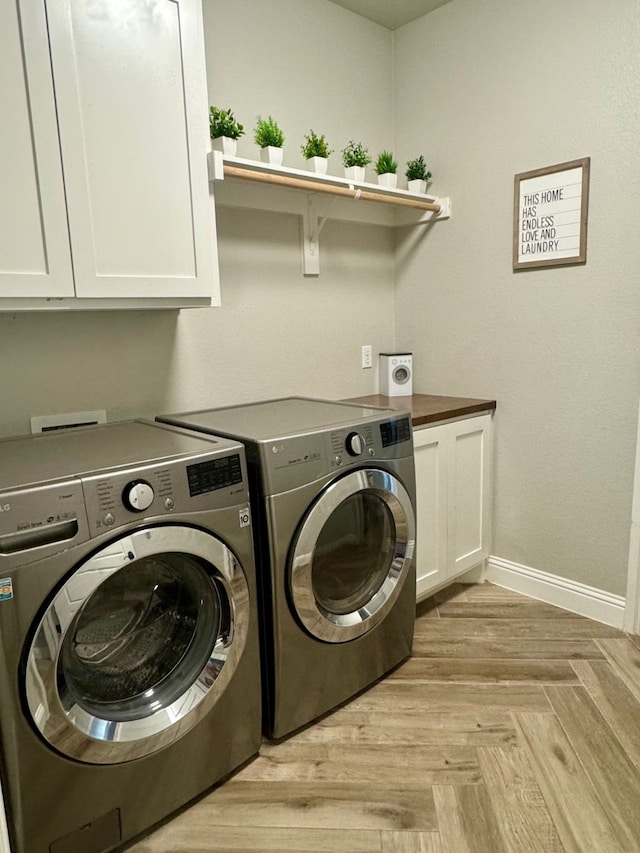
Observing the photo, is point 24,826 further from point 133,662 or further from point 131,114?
point 131,114

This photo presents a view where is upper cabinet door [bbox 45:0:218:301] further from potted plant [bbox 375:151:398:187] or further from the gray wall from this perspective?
potted plant [bbox 375:151:398:187]

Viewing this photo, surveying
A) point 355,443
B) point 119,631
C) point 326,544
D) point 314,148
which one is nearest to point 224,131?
point 314,148

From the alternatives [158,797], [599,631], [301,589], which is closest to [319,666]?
[301,589]

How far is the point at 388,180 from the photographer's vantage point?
246cm

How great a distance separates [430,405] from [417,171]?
106cm

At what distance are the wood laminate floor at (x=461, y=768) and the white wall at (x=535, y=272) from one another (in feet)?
1.79

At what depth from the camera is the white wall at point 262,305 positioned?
6.10 feet

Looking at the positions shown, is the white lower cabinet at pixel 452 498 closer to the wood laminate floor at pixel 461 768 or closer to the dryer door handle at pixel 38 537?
the wood laminate floor at pixel 461 768

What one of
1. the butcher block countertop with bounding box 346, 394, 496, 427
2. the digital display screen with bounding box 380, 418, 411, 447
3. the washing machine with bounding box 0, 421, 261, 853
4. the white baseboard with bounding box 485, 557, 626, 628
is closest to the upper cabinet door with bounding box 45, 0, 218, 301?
the washing machine with bounding box 0, 421, 261, 853

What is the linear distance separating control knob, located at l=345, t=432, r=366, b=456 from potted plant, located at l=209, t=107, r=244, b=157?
40.6 inches

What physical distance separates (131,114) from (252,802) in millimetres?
1863

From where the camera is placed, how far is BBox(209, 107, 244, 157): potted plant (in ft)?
6.31

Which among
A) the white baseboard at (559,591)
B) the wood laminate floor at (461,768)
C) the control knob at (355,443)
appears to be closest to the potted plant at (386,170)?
the control knob at (355,443)

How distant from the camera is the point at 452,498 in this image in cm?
239
